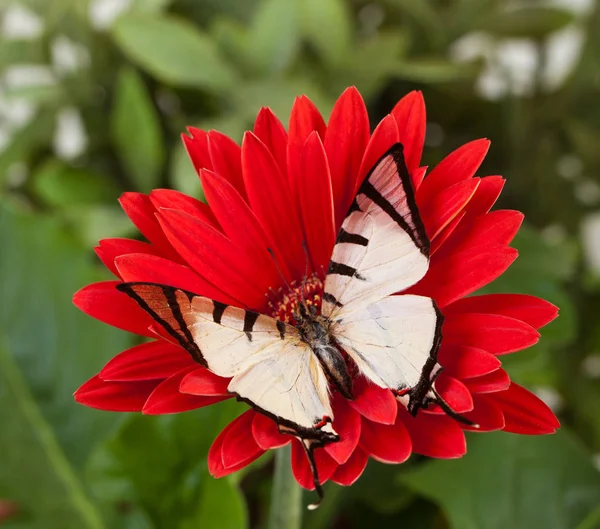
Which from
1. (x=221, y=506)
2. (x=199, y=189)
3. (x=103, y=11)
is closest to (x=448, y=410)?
(x=221, y=506)

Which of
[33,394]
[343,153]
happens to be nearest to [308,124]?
[343,153]

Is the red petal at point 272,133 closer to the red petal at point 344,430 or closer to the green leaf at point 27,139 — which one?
the red petal at point 344,430

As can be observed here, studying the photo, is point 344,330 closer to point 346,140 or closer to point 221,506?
point 346,140

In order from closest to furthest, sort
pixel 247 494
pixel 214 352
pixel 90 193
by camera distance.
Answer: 1. pixel 214 352
2. pixel 247 494
3. pixel 90 193

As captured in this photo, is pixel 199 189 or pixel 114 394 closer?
pixel 114 394

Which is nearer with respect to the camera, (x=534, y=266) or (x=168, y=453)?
(x=168, y=453)

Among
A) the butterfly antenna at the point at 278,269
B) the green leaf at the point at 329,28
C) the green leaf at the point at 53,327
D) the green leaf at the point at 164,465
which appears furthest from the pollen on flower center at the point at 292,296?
the green leaf at the point at 329,28

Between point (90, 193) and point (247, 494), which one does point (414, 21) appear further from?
point (247, 494)

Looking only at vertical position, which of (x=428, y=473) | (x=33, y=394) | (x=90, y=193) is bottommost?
(x=428, y=473)
